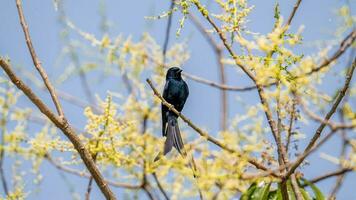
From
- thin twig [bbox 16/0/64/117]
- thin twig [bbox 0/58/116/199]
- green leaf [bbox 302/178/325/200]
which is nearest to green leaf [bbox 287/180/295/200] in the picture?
green leaf [bbox 302/178/325/200]

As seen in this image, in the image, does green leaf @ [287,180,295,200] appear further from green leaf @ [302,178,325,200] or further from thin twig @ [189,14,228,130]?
thin twig @ [189,14,228,130]

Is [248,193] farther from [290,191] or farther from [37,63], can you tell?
[37,63]

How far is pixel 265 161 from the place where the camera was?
242cm

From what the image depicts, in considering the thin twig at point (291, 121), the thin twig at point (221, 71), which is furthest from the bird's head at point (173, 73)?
the thin twig at point (291, 121)

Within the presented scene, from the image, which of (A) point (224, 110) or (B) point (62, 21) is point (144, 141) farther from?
(B) point (62, 21)

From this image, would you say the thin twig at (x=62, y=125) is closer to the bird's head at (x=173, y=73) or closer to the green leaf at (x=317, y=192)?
the green leaf at (x=317, y=192)

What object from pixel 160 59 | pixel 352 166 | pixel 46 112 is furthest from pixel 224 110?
pixel 352 166

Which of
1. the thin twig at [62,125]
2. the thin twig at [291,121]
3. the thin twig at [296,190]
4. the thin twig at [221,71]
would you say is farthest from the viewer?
the thin twig at [221,71]

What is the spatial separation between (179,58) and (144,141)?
121 centimetres

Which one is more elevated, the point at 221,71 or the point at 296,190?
the point at 221,71

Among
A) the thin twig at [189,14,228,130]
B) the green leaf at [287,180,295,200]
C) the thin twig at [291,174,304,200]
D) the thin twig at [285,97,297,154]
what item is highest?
the thin twig at [189,14,228,130]

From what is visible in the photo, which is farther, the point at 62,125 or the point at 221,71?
the point at 221,71

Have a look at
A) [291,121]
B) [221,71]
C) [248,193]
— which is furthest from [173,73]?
[248,193]

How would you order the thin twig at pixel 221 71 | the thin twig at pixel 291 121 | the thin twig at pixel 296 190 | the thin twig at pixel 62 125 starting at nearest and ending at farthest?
1. the thin twig at pixel 296 190
2. the thin twig at pixel 62 125
3. the thin twig at pixel 291 121
4. the thin twig at pixel 221 71
